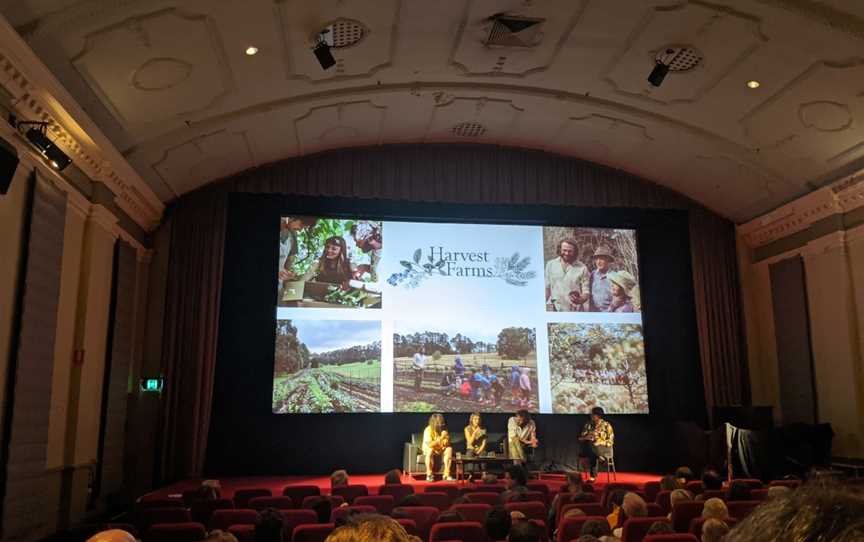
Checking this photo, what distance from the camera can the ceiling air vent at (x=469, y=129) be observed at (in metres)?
10.8

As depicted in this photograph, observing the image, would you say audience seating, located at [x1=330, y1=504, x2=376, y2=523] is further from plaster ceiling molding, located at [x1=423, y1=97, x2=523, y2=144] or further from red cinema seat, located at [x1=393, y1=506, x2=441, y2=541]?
plaster ceiling molding, located at [x1=423, y1=97, x2=523, y2=144]

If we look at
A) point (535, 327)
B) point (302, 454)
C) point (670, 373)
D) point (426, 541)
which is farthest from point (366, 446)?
point (426, 541)

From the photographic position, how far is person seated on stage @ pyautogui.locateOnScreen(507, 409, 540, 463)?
988cm

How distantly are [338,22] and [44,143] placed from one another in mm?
3161

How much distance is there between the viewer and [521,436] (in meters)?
9.91

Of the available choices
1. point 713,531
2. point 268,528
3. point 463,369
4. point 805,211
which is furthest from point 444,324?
point 713,531

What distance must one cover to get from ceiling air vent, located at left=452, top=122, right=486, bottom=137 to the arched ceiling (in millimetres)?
60

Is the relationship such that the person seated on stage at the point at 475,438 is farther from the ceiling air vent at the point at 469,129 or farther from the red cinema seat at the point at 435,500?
the ceiling air vent at the point at 469,129

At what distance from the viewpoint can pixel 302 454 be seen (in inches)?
412

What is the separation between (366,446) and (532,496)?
553 cm

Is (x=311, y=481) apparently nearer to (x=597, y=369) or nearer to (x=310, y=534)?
(x=597, y=369)

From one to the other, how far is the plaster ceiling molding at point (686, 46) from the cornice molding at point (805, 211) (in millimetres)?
2549

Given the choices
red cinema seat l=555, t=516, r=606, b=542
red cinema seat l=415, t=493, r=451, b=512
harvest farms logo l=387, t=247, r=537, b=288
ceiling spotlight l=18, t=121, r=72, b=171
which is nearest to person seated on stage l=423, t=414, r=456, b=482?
harvest farms logo l=387, t=247, r=537, b=288

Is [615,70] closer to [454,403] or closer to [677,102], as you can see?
[677,102]
